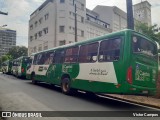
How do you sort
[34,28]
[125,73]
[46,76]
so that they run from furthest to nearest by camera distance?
1. [34,28]
2. [46,76]
3. [125,73]

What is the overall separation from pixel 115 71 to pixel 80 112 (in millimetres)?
2272

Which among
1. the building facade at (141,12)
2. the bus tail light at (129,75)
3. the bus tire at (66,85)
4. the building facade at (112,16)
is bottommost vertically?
the bus tire at (66,85)

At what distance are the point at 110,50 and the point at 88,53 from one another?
1782 mm

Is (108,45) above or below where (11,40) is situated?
below

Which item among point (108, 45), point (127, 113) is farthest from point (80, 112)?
point (108, 45)

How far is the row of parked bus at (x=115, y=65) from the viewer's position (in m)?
8.30

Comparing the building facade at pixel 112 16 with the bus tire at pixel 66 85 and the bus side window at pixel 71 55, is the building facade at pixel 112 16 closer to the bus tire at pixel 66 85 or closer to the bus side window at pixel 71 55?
the bus side window at pixel 71 55

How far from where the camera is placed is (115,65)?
858cm

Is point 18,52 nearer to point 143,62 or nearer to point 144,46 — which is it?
point 144,46

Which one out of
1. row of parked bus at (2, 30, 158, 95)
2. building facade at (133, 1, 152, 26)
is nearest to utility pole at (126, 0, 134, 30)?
row of parked bus at (2, 30, 158, 95)

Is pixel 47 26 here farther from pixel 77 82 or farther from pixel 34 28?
pixel 77 82

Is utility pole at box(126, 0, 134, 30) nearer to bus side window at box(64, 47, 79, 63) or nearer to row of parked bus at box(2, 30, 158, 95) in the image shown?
row of parked bus at box(2, 30, 158, 95)

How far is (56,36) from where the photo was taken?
42156mm

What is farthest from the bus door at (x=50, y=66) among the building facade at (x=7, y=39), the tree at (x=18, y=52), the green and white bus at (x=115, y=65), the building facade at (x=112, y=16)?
the building facade at (x=7, y=39)
